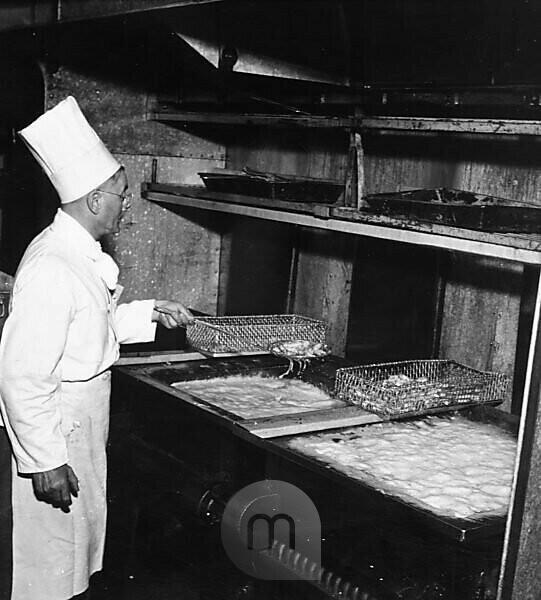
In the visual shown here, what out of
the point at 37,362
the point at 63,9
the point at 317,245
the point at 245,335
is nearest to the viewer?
the point at 37,362

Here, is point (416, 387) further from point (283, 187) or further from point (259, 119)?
point (259, 119)

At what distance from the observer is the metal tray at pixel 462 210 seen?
91.0 inches

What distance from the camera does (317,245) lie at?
3.95 meters

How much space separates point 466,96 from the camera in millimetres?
2752

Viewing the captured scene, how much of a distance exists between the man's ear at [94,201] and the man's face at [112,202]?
13 millimetres

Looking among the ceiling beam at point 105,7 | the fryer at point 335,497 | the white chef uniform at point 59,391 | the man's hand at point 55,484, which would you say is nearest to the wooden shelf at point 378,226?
the fryer at point 335,497

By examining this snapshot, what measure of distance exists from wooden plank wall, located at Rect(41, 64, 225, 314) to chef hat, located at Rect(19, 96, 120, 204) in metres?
1.52

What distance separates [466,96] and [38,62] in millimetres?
2218

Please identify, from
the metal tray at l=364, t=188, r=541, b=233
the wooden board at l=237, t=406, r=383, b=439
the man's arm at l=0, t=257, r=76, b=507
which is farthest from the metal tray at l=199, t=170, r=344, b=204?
the man's arm at l=0, t=257, r=76, b=507

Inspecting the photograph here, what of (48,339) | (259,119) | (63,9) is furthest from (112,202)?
(259,119)

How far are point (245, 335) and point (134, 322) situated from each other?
2.24 feet

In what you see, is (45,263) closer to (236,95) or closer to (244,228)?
(236,95)

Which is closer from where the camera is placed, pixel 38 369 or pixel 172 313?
pixel 38 369

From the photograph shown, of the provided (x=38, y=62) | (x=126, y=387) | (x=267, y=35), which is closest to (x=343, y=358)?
(x=126, y=387)
